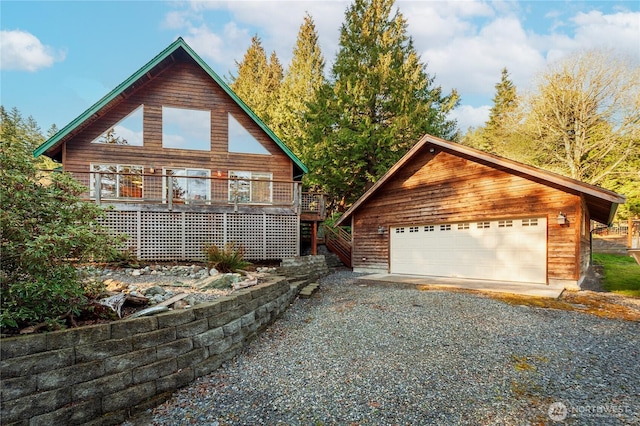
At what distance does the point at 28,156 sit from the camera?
332 centimetres

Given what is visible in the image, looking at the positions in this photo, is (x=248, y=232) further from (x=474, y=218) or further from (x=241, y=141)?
(x=474, y=218)

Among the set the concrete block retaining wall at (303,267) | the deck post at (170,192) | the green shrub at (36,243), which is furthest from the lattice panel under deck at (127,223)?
the green shrub at (36,243)

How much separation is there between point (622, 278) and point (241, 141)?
51.0 ft

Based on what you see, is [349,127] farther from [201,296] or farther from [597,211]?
[201,296]

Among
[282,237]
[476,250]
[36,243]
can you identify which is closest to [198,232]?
[282,237]

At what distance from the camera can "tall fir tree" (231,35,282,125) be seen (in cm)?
2781

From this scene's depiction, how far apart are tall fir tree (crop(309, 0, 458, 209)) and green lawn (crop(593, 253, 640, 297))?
10836 mm

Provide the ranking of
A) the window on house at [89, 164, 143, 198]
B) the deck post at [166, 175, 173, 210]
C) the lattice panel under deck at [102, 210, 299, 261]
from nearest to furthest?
1. the lattice panel under deck at [102, 210, 299, 261]
2. the deck post at [166, 175, 173, 210]
3. the window on house at [89, 164, 143, 198]

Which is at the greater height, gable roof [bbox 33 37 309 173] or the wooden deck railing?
gable roof [bbox 33 37 309 173]

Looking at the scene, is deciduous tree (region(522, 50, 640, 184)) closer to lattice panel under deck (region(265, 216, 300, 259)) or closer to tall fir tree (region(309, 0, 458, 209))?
tall fir tree (region(309, 0, 458, 209))

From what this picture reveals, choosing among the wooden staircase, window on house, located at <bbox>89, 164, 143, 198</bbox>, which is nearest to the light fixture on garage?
the wooden staircase

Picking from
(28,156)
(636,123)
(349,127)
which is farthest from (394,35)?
(28,156)

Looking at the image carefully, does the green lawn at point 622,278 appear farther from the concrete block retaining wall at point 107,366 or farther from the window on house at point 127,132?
the window on house at point 127,132

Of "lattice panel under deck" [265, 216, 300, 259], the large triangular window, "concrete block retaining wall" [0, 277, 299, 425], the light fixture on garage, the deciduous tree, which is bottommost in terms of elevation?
"concrete block retaining wall" [0, 277, 299, 425]
